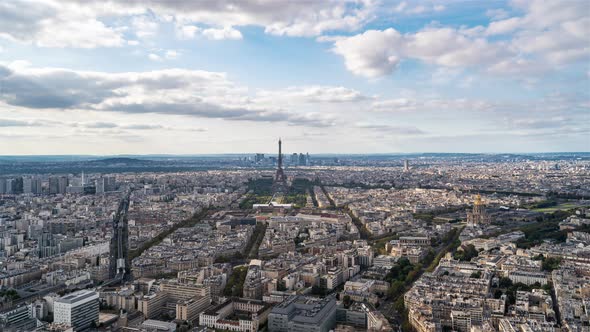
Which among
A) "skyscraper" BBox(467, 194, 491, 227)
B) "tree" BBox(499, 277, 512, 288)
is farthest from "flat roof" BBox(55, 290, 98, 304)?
"skyscraper" BBox(467, 194, 491, 227)

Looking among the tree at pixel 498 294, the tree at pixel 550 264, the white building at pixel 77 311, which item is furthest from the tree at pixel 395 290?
the white building at pixel 77 311

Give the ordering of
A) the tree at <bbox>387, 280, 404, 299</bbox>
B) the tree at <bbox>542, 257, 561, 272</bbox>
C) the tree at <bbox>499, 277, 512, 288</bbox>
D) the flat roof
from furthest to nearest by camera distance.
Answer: the tree at <bbox>542, 257, 561, 272</bbox>
the tree at <bbox>499, 277, 512, 288</bbox>
the tree at <bbox>387, 280, 404, 299</bbox>
the flat roof

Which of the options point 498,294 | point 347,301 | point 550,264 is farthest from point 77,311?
point 550,264

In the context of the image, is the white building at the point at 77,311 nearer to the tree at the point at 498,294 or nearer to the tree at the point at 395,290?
the tree at the point at 395,290

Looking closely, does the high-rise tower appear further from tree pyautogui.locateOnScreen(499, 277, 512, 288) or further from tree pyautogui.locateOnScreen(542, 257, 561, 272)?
tree pyautogui.locateOnScreen(542, 257, 561, 272)

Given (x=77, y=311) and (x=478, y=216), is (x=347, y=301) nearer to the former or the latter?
(x=77, y=311)

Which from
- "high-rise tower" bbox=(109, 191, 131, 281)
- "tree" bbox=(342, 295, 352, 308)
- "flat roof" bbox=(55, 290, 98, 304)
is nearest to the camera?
"flat roof" bbox=(55, 290, 98, 304)

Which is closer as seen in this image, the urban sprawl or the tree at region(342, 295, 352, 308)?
the urban sprawl

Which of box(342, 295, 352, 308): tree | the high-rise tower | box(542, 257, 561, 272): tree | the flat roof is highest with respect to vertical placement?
the flat roof

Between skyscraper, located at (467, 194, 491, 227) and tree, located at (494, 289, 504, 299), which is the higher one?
skyscraper, located at (467, 194, 491, 227)
